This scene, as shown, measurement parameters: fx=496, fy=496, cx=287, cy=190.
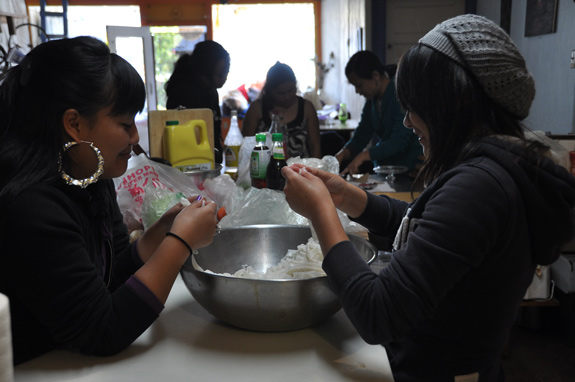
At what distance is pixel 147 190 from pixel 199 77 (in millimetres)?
2334

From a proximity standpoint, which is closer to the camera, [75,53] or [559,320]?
[75,53]

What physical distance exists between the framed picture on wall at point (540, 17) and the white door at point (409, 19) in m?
2.08

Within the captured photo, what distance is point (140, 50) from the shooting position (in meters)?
8.77

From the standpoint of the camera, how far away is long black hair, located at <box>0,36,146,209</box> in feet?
3.23

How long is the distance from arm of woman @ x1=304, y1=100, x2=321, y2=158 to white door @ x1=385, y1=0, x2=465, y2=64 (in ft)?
10.2

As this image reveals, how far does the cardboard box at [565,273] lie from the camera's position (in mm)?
2619

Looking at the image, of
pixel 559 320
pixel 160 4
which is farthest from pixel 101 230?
pixel 160 4

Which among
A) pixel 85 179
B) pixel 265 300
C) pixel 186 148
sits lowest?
pixel 265 300

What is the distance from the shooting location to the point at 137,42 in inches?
343

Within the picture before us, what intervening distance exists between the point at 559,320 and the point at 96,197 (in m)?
2.90

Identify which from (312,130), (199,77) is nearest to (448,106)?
(312,130)

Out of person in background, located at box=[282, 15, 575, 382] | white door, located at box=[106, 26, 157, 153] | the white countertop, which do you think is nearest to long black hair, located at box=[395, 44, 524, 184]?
person in background, located at box=[282, 15, 575, 382]

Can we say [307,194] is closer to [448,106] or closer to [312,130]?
[448,106]

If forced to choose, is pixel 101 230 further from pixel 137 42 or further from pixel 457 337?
pixel 137 42
